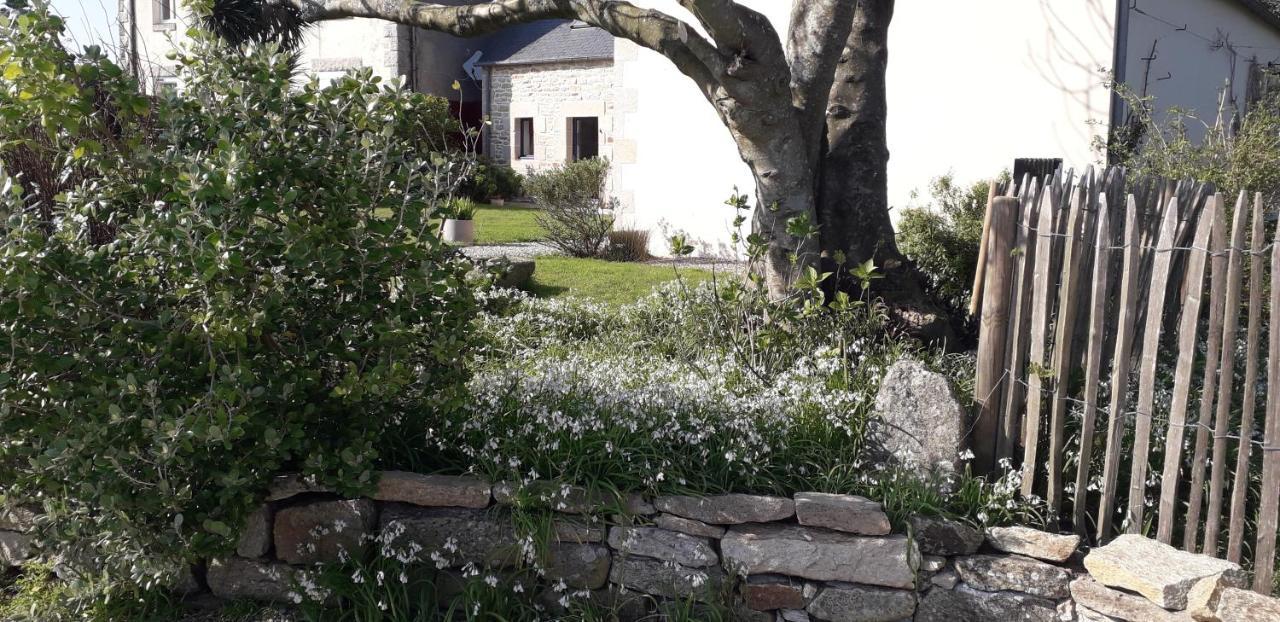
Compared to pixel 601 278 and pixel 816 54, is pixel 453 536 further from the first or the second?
pixel 601 278

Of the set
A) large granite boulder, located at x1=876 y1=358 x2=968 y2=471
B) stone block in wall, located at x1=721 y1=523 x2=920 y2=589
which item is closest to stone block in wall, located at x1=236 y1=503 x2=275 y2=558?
stone block in wall, located at x1=721 y1=523 x2=920 y2=589

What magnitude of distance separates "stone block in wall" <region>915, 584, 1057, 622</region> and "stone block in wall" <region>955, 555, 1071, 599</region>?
0.02m

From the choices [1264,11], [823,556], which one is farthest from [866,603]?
[1264,11]

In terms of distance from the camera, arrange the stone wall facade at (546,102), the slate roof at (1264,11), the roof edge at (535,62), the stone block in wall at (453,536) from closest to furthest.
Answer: the stone block in wall at (453,536) < the slate roof at (1264,11) < the roof edge at (535,62) < the stone wall facade at (546,102)

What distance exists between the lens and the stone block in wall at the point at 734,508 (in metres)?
3.38

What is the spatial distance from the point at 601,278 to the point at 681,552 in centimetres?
617

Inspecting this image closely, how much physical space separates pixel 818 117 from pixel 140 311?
3.51 m

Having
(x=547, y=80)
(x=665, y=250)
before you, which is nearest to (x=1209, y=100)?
(x=665, y=250)

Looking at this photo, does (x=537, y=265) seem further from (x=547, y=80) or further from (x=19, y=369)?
(x=547, y=80)

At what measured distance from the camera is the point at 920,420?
3609 millimetres

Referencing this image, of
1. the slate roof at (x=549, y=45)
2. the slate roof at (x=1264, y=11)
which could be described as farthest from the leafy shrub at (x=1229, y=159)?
the slate roof at (x=549, y=45)

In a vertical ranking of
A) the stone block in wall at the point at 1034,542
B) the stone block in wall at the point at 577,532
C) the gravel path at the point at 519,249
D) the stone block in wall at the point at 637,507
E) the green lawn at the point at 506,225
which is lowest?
the stone block in wall at the point at 577,532

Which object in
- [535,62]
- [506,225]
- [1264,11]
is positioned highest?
[535,62]

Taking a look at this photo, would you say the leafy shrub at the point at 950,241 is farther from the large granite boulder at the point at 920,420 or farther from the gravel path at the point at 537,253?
the large granite boulder at the point at 920,420
